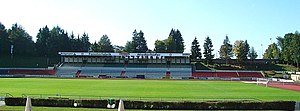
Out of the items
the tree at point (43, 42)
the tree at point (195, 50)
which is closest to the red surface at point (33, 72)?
the tree at point (43, 42)

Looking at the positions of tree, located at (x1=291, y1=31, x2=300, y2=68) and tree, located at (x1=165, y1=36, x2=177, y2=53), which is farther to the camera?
tree, located at (x1=165, y1=36, x2=177, y2=53)

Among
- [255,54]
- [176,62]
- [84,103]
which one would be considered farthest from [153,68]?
[255,54]

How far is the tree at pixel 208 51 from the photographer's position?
11016 centimetres

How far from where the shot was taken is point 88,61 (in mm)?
97500

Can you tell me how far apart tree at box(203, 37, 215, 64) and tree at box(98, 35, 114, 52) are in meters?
31.4

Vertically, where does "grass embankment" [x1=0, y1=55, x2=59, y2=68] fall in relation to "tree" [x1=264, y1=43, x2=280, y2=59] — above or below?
below

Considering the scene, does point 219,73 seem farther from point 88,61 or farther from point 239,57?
point 88,61

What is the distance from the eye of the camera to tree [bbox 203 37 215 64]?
11016 cm

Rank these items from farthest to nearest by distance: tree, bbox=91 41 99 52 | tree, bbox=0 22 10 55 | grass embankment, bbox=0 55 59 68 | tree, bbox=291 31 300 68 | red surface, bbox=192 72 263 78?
tree, bbox=91 41 99 52
tree, bbox=0 22 10 55
tree, bbox=291 31 300 68
grass embankment, bbox=0 55 59 68
red surface, bbox=192 72 263 78

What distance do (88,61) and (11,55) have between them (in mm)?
23326

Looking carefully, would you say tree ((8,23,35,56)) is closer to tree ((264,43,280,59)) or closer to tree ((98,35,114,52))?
tree ((98,35,114,52))

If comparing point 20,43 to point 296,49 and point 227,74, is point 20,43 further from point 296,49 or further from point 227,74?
point 296,49

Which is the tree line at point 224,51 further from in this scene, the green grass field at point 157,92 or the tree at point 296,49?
the green grass field at point 157,92

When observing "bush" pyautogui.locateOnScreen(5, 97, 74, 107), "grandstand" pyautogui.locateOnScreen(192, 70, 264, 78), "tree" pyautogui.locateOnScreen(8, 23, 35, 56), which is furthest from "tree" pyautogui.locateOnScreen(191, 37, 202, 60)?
"bush" pyautogui.locateOnScreen(5, 97, 74, 107)
